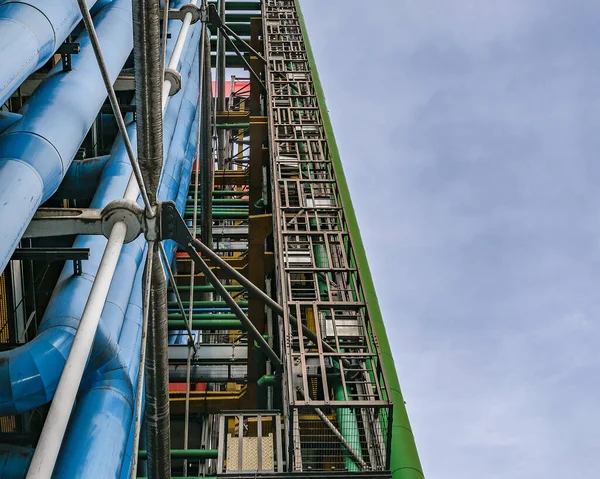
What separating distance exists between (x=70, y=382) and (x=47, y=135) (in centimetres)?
566

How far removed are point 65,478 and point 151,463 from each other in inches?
73.0

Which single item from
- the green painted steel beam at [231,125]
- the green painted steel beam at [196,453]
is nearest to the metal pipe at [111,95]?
the green painted steel beam at [196,453]

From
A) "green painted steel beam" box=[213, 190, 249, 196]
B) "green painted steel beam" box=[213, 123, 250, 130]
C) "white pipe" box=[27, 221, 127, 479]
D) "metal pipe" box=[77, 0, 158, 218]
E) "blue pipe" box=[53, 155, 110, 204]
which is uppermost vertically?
"green painted steel beam" box=[213, 123, 250, 130]

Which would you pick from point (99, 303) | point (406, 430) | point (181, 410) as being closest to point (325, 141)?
point (181, 410)

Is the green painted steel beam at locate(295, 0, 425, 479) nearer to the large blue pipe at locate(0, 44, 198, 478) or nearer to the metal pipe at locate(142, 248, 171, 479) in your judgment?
the metal pipe at locate(142, 248, 171, 479)

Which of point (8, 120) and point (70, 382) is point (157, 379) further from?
point (8, 120)

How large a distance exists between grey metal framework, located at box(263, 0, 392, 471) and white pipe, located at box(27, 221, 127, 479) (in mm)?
3946

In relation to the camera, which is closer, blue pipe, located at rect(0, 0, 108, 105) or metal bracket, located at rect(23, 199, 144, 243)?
metal bracket, located at rect(23, 199, 144, 243)

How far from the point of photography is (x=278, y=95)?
24703mm

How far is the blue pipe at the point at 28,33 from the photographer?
1134cm

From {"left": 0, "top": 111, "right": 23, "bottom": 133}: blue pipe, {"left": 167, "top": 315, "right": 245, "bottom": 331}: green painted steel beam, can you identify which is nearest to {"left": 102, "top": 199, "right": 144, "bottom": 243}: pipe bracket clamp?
{"left": 0, "top": 111, "right": 23, "bottom": 133}: blue pipe

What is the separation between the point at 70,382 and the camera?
28.9 ft

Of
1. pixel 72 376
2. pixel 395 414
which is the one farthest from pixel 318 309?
pixel 72 376

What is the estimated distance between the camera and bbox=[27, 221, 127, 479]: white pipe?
7918 mm
